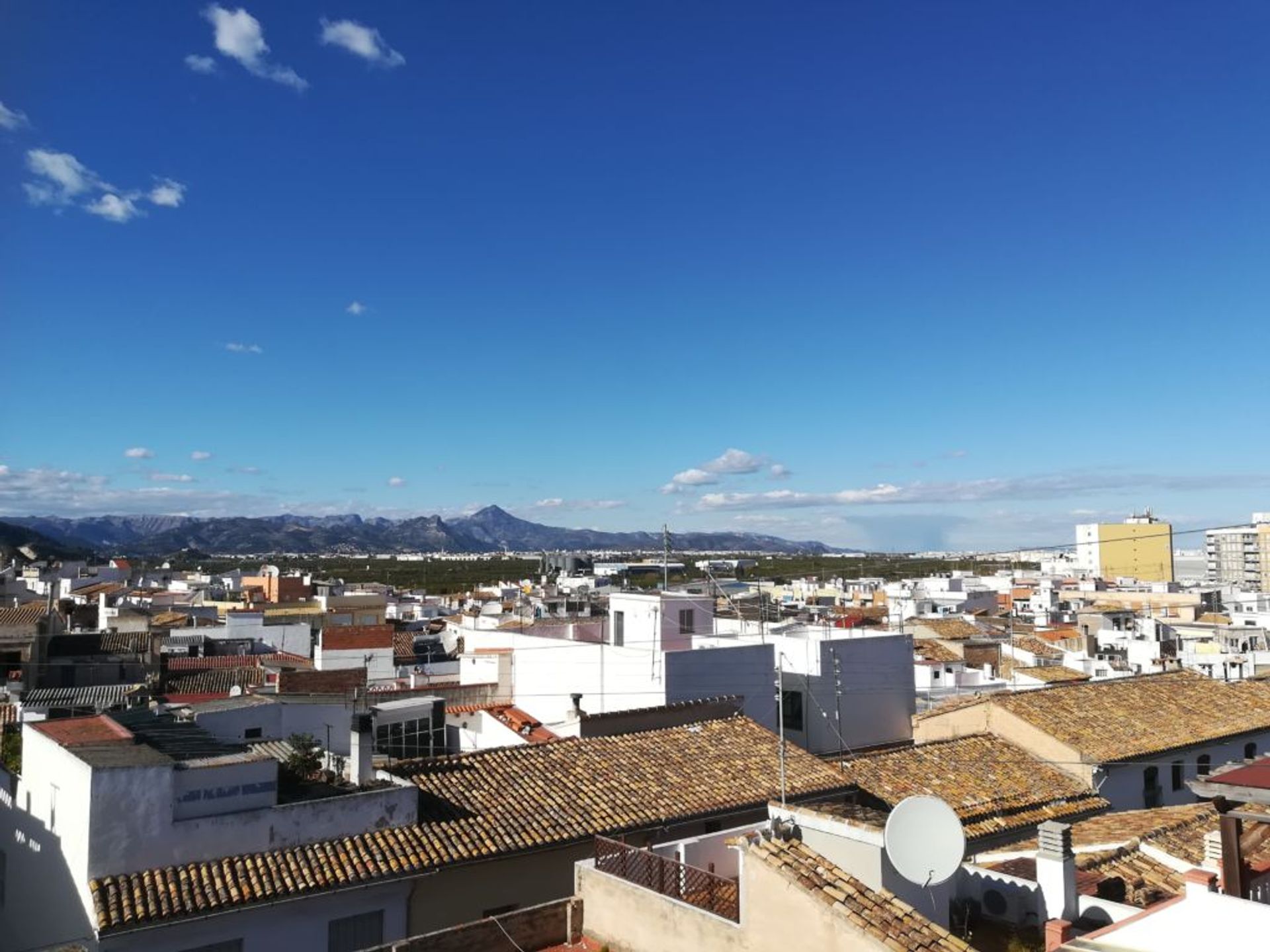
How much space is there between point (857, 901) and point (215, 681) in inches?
981

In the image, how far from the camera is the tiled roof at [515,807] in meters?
9.76

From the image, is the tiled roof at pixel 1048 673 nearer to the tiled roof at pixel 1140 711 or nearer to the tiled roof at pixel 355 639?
the tiled roof at pixel 1140 711

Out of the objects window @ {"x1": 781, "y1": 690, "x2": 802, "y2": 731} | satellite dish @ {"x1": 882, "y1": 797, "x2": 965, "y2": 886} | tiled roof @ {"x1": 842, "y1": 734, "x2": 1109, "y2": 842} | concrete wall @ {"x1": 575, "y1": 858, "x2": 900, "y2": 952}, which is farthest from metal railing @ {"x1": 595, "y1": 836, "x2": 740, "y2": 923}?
window @ {"x1": 781, "y1": 690, "x2": 802, "y2": 731}

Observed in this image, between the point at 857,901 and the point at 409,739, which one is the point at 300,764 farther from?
the point at 857,901

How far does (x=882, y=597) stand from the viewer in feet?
237

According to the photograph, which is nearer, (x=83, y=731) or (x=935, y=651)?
(x=83, y=731)

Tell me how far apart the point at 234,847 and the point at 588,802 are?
4.51 meters

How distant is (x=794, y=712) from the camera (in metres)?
21.6

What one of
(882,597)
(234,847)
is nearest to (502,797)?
(234,847)

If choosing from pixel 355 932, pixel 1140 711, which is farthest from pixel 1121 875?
pixel 1140 711

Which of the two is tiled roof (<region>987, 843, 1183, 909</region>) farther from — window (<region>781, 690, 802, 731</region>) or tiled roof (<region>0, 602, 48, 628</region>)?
tiled roof (<region>0, 602, 48, 628</region>)

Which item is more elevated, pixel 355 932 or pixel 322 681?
pixel 322 681

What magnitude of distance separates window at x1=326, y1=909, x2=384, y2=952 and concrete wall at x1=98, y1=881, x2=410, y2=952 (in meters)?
0.05

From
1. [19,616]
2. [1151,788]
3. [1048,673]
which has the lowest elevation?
[1151,788]
